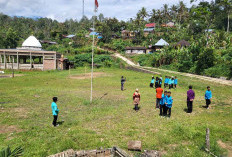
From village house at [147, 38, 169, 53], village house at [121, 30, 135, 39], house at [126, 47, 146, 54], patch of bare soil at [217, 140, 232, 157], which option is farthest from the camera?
village house at [121, 30, 135, 39]

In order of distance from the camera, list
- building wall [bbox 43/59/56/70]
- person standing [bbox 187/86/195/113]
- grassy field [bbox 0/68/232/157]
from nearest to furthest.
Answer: grassy field [bbox 0/68/232/157] < person standing [bbox 187/86/195/113] < building wall [bbox 43/59/56/70]

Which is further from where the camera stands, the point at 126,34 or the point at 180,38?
the point at 126,34

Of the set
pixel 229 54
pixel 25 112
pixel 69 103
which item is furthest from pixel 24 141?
pixel 229 54

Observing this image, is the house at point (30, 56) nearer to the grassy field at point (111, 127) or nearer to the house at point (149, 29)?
the grassy field at point (111, 127)

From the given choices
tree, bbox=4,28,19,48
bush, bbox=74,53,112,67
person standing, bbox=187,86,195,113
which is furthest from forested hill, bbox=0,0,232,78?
person standing, bbox=187,86,195,113

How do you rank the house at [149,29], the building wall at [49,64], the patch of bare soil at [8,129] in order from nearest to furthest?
the patch of bare soil at [8,129]
the building wall at [49,64]
the house at [149,29]

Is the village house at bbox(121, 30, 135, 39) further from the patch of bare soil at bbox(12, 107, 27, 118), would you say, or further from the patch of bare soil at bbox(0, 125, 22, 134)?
the patch of bare soil at bbox(0, 125, 22, 134)

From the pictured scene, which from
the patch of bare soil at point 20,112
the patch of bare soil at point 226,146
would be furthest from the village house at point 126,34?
the patch of bare soil at point 226,146

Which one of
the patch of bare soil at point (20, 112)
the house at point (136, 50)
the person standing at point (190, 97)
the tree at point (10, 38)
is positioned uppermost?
the tree at point (10, 38)

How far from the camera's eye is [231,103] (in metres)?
12.9

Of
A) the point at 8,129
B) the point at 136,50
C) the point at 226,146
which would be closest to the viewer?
the point at 226,146

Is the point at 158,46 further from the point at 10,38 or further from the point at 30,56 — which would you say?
the point at 10,38

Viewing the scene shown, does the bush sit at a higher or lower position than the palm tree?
lower

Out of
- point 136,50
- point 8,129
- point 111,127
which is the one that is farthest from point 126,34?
point 8,129
